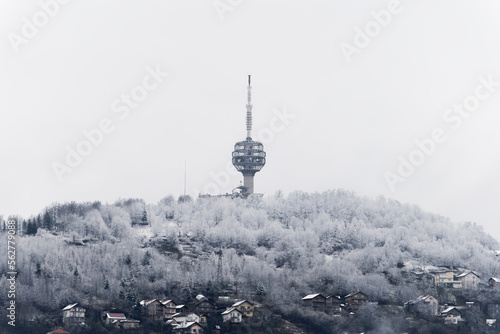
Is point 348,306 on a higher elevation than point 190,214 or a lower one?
lower

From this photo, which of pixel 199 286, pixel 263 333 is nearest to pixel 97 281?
pixel 199 286

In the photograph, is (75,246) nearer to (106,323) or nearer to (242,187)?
(106,323)

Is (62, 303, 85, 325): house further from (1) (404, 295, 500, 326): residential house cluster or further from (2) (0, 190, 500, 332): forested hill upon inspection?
(1) (404, 295, 500, 326): residential house cluster

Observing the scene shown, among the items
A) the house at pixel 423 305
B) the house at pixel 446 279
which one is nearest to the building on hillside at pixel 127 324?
the house at pixel 423 305

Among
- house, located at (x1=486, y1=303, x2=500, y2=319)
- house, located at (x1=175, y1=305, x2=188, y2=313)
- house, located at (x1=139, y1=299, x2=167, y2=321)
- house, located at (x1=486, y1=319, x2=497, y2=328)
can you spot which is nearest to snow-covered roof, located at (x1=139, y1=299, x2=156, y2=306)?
house, located at (x1=139, y1=299, x2=167, y2=321)

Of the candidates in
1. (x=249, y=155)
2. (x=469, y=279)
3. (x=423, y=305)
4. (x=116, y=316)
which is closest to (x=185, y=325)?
(x=116, y=316)

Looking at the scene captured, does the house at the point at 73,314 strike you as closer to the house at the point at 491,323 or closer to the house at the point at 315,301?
the house at the point at 315,301

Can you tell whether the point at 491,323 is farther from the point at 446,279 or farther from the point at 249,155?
the point at 249,155
